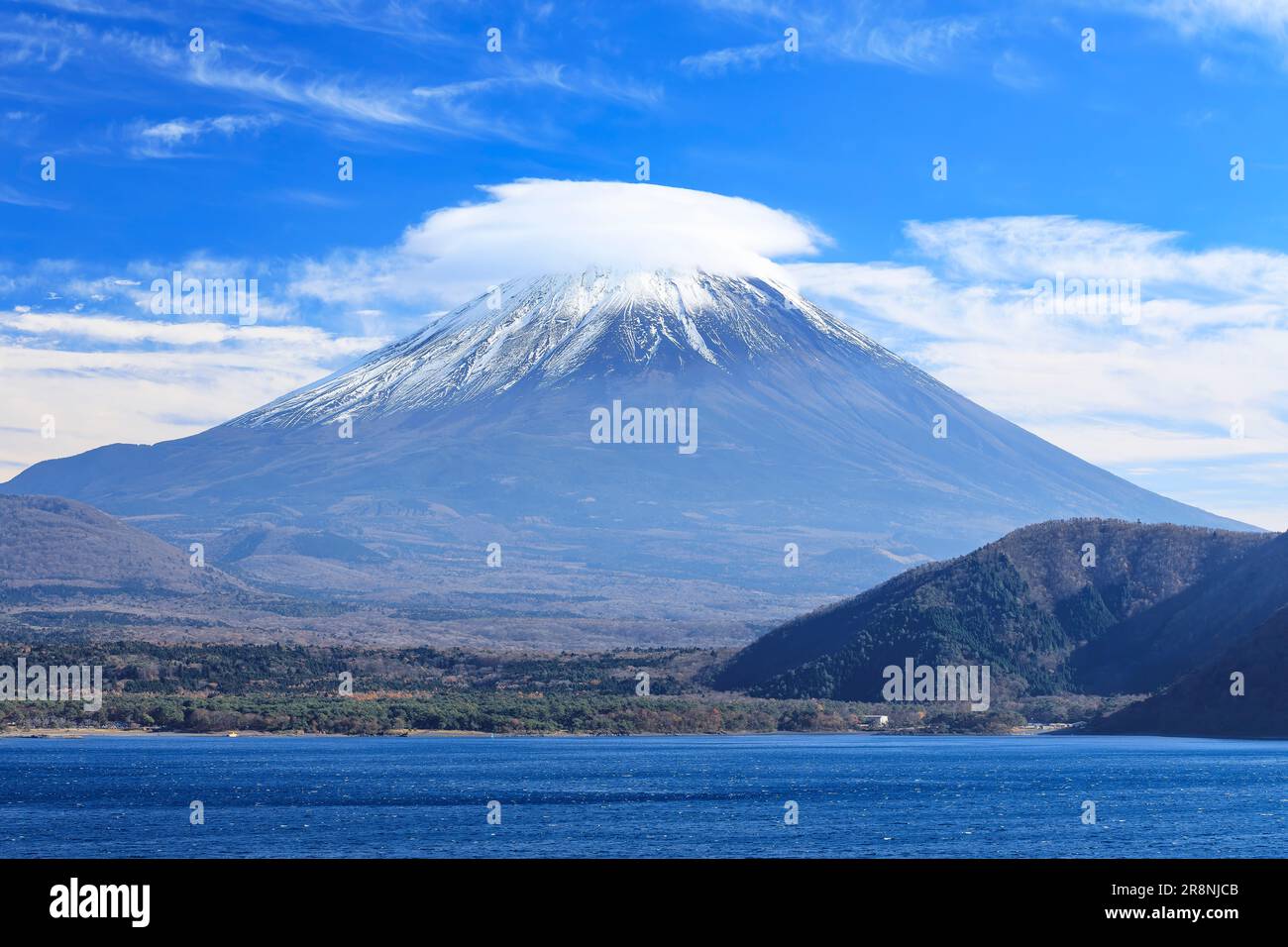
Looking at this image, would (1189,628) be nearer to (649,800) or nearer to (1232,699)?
(1232,699)

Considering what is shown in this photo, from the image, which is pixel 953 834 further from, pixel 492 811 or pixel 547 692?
pixel 547 692

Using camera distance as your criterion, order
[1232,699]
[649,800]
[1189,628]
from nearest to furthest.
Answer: [649,800]
[1232,699]
[1189,628]

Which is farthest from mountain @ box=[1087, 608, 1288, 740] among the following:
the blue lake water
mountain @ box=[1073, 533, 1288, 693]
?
mountain @ box=[1073, 533, 1288, 693]

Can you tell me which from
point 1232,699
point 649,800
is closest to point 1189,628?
point 1232,699

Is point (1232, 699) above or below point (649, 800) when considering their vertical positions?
above

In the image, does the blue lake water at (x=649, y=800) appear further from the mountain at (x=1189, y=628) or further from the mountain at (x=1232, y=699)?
the mountain at (x=1189, y=628)
